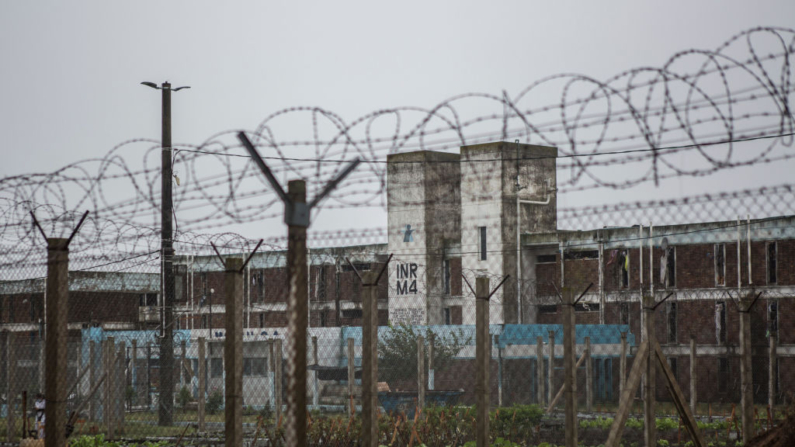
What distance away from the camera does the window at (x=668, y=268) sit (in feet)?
149

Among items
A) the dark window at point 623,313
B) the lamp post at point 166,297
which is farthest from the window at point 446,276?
the lamp post at point 166,297

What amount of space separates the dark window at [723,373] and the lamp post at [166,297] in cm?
2793

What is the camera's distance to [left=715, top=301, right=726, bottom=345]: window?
44719mm

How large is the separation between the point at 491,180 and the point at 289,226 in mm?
45839

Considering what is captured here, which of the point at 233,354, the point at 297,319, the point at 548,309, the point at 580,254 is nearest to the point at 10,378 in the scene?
the point at 233,354

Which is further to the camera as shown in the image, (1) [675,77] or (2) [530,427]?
(2) [530,427]

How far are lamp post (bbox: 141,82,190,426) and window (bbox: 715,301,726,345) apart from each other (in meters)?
27.6

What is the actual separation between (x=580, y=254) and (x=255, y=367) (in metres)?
16.1

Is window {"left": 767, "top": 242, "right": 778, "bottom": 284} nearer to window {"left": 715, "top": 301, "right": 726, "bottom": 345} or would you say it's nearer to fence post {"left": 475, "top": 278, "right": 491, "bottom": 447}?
window {"left": 715, "top": 301, "right": 726, "bottom": 345}

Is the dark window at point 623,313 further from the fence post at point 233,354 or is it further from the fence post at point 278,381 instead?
the fence post at point 233,354

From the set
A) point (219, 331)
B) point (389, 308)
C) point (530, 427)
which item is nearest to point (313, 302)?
point (389, 308)

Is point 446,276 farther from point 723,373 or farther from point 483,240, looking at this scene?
point 723,373

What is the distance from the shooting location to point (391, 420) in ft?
54.2

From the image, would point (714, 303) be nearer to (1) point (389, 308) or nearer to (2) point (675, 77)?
(1) point (389, 308)
